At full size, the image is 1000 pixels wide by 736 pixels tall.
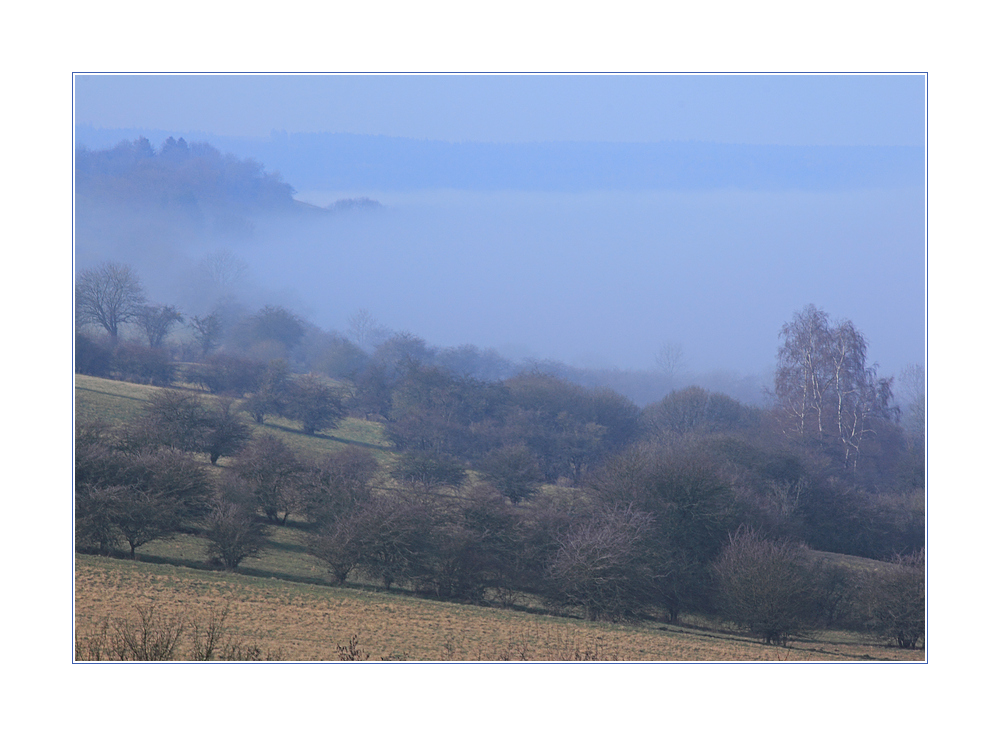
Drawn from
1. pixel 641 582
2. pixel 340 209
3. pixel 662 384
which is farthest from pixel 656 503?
pixel 340 209

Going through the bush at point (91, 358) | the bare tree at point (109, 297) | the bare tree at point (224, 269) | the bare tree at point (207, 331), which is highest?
the bare tree at point (224, 269)

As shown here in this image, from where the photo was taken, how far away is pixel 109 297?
7881 cm

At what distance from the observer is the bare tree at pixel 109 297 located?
76000mm

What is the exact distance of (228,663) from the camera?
447 inches

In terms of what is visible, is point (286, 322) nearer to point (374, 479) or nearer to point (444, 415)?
point (444, 415)

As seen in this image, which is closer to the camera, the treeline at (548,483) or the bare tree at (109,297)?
the treeline at (548,483)

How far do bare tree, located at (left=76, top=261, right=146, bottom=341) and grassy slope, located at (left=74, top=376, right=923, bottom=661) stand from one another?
55.8 metres

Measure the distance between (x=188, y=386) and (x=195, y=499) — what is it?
4039 cm

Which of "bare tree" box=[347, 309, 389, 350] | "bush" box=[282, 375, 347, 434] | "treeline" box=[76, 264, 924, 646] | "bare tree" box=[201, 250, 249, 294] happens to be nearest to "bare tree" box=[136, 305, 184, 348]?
"treeline" box=[76, 264, 924, 646]

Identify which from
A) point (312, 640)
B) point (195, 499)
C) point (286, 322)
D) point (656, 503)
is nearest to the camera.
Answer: point (312, 640)

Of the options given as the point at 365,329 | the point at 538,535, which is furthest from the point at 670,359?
the point at 538,535

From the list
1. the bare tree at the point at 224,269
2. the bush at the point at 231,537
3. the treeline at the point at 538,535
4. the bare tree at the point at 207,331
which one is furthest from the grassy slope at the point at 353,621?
the bare tree at the point at 224,269

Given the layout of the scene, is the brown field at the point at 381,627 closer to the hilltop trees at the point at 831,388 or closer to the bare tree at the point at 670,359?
the hilltop trees at the point at 831,388

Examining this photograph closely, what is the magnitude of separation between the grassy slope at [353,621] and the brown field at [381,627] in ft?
0.12
